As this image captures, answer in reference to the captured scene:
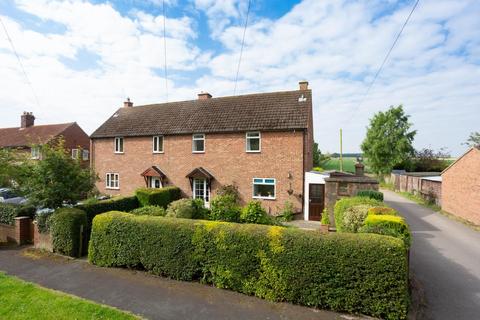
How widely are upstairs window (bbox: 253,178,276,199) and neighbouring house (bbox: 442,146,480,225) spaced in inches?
408

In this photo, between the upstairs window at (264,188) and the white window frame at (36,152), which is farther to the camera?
the upstairs window at (264,188)

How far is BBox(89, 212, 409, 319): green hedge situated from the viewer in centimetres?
499

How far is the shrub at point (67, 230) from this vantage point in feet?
27.8

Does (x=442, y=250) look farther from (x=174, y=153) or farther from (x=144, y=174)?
(x=144, y=174)

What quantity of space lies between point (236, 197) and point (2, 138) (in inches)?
1375

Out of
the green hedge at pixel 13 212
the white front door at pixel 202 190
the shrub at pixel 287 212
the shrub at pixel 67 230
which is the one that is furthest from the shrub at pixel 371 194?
the green hedge at pixel 13 212

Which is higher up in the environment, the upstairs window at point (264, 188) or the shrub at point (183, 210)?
the upstairs window at point (264, 188)

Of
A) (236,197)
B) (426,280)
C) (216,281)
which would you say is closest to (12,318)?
(216,281)

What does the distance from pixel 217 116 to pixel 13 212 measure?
11.9m

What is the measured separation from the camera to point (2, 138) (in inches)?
1278

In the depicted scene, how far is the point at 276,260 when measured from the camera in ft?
18.6

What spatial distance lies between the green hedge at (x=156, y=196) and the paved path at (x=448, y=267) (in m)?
12.3

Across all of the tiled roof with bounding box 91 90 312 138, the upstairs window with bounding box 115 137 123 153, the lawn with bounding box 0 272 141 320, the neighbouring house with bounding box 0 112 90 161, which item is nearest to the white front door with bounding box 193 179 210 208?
the tiled roof with bounding box 91 90 312 138

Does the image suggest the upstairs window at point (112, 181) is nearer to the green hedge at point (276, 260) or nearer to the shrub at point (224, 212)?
the shrub at point (224, 212)
